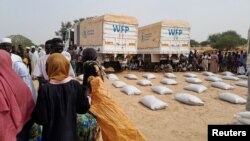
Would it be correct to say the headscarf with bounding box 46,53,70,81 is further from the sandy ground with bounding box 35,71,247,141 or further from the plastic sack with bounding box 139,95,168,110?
the plastic sack with bounding box 139,95,168,110

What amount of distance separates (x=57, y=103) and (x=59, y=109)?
55mm

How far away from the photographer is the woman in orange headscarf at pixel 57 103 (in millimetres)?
2502

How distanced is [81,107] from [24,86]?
53 cm

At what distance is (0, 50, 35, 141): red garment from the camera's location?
224 cm

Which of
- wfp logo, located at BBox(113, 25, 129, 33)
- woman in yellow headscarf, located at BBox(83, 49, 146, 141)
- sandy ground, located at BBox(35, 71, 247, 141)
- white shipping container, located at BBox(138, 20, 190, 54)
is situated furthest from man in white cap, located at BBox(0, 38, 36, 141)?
white shipping container, located at BBox(138, 20, 190, 54)

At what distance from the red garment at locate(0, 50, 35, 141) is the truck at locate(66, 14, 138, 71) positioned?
11266 mm

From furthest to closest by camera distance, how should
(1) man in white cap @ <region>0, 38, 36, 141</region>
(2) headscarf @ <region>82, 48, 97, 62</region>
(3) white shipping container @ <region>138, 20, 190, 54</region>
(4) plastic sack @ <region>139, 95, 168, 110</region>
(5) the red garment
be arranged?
(3) white shipping container @ <region>138, 20, 190, 54</region> → (4) plastic sack @ <region>139, 95, 168, 110</region> → (2) headscarf @ <region>82, 48, 97, 62</region> → (1) man in white cap @ <region>0, 38, 36, 141</region> → (5) the red garment

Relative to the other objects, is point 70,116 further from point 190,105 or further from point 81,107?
point 190,105

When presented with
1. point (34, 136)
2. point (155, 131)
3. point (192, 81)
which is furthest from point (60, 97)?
point (192, 81)

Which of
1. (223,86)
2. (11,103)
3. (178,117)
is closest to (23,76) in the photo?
(11,103)

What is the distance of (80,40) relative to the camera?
629 inches

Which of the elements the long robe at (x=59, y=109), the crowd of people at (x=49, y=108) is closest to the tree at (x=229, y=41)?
the crowd of people at (x=49, y=108)

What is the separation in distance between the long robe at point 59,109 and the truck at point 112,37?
11101mm

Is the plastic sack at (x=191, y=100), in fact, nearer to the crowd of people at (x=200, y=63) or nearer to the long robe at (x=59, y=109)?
the long robe at (x=59, y=109)
